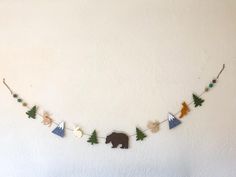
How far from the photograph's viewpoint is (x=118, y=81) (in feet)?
6.33

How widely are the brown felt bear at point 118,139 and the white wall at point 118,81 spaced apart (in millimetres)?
41

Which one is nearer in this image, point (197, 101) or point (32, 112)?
point (197, 101)

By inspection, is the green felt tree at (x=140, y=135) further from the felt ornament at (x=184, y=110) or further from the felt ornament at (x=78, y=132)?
the felt ornament at (x=78, y=132)

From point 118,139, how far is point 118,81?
0.37 metres

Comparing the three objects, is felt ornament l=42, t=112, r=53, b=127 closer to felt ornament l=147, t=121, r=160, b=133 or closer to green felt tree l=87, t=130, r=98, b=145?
green felt tree l=87, t=130, r=98, b=145

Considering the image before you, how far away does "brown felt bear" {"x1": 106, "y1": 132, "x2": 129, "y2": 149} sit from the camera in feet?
6.19

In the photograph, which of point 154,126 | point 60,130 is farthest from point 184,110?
point 60,130

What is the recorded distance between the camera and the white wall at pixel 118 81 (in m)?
1.84

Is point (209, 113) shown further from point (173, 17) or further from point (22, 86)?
point (22, 86)

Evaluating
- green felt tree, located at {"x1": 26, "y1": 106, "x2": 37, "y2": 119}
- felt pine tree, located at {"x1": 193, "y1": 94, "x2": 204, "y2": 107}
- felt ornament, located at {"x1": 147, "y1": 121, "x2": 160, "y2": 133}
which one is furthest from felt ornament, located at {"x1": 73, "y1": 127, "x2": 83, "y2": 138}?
felt pine tree, located at {"x1": 193, "y1": 94, "x2": 204, "y2": 107}

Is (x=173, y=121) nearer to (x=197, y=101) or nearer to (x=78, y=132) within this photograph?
(x=197, y=101)

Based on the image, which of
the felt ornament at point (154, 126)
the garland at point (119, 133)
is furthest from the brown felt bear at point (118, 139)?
the felt ornament at point (154, 126)

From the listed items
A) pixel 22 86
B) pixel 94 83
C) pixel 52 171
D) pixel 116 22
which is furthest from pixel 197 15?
pixel 52 171

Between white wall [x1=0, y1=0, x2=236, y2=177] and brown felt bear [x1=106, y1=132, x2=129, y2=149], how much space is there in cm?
4
